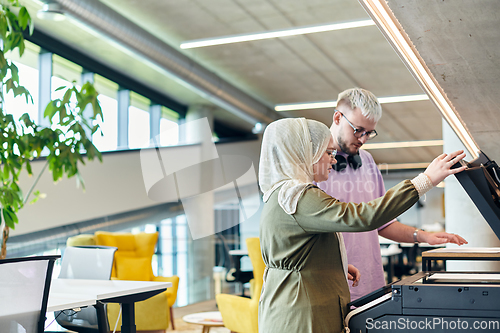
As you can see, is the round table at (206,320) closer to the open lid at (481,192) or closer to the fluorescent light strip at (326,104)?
the open lid at (481,192)

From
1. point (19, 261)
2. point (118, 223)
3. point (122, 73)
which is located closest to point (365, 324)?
point (19, 261)

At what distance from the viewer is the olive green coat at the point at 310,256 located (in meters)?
1.22

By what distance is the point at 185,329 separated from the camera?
5656mm

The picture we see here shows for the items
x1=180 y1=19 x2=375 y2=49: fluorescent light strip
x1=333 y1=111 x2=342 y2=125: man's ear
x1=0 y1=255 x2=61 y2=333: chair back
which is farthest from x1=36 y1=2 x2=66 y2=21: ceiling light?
x1=333 y1=111 x2=342 y2=125: man's ear

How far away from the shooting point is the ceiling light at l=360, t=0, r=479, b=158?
1.12 m

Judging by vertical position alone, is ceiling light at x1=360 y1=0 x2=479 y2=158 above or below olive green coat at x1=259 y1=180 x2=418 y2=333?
above

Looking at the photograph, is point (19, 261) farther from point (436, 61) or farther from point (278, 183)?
point (436, 61)

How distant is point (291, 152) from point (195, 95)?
744cm

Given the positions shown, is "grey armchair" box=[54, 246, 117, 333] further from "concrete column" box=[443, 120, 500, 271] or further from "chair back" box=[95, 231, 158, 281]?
"concrete column" box=[443, 120, 500, 271]

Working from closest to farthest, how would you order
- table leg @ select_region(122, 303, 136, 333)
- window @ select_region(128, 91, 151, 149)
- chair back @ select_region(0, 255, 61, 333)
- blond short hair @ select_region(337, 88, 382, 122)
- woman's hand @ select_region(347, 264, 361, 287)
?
woman's hand @ select_region(347, 264, 361, 287) < blond short hair @ select_region(337, 88, 382, 122) < chair back @ select_region(0, 255, 61, 333) < table leg @ select_region(122, 303, 136, 333) < window @ select_region(128, 91, 151, 149)

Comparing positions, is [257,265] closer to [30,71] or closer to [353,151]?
[353,151]

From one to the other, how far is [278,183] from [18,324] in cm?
139

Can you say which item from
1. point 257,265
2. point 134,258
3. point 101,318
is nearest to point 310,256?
point 101,318

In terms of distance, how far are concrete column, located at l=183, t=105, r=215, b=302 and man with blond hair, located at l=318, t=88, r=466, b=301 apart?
6.22 m
